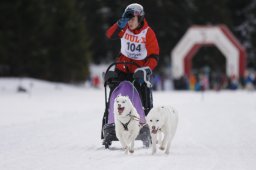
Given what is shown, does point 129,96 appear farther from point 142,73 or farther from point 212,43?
point 212,43

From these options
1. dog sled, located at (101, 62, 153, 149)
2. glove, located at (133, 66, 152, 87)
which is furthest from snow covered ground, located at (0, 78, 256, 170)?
glove, located at (133, 66, 152, 87)

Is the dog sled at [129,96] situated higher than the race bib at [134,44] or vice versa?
the race bib at [134,44]

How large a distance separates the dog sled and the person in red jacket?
0.02 meters

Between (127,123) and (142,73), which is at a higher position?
(142,73)

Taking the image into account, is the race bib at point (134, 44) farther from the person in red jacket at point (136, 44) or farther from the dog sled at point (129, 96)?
the dog sled at point (129, 96)

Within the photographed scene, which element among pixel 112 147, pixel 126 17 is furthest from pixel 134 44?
pixel 112 147

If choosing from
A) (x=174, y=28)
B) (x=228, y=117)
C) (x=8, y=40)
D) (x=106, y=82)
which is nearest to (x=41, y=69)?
(x=8, y=40)

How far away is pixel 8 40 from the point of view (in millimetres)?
38906

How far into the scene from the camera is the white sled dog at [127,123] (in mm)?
8930

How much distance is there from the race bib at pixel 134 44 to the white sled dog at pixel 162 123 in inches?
49.3

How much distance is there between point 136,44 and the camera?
995cm

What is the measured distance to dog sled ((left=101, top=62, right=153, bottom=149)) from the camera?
9.72 metres

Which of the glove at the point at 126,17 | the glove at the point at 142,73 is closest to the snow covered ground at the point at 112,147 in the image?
the glove at the point at 142,73

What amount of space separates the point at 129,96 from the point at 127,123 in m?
0.87
